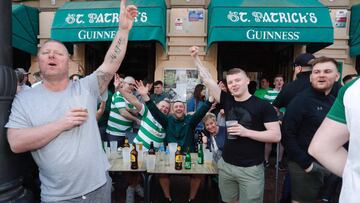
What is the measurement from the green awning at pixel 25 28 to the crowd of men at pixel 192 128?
423 cm

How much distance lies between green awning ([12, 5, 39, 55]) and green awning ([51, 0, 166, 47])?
3.42 ft

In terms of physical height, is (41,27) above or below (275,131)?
above

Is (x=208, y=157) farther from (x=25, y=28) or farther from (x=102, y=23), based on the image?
(x=25, y=28)

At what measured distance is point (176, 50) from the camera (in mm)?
7988

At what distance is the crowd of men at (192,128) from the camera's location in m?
1.38

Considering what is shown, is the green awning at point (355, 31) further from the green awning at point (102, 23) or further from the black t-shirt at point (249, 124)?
the black t-shirt at point (249, 124)

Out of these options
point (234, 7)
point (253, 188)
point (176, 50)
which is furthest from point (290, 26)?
point (253, 188)

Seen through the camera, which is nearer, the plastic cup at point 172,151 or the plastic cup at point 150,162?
the plastic cup at point 150,162

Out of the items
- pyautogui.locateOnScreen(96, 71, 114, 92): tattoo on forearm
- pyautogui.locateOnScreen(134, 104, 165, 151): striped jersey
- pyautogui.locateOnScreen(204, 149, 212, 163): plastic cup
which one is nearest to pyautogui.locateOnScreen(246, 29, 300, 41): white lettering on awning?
pyautogui.locateOnScreen(134, 104, 165, 151): striped jersey

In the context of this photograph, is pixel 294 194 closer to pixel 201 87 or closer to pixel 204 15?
pixel 201 87

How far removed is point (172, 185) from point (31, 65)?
237 inches

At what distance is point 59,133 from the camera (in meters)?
1.71

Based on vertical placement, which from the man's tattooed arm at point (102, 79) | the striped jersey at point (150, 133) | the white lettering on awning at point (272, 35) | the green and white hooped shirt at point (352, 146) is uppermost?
the white lettering on awning at point (272, 35)

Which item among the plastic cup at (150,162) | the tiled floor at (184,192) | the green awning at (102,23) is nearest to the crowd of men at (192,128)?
the tiled floor at (184,192)
